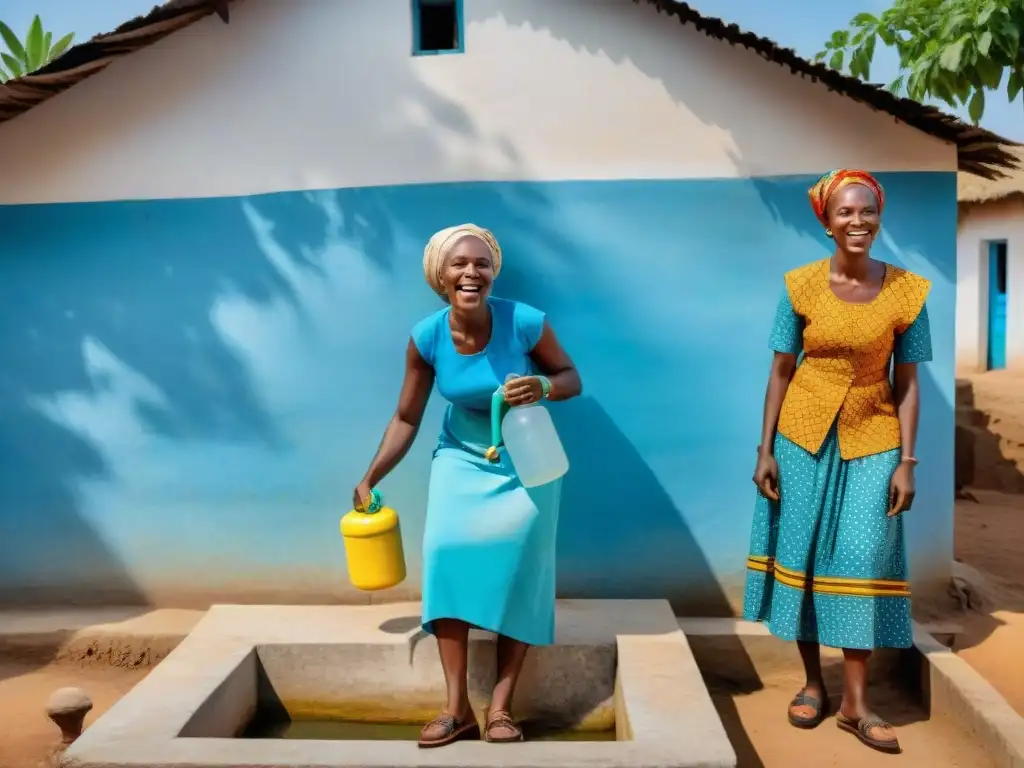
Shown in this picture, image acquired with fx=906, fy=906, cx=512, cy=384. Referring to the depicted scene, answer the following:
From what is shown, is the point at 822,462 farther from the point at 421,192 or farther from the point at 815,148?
the point at 421,192

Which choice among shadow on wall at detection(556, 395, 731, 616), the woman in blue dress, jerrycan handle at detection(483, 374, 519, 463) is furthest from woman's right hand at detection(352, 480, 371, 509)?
shadow on wall at detection(556, 395, 731, 616)

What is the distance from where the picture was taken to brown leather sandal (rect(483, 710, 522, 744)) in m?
3.00

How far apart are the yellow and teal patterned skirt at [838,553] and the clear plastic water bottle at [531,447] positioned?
0.90 metres

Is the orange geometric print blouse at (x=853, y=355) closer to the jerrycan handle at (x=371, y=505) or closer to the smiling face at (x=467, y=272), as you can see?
the smiling face at (x=467, y=272)

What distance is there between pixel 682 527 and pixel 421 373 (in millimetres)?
1658

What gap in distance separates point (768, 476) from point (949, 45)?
4.57 metres

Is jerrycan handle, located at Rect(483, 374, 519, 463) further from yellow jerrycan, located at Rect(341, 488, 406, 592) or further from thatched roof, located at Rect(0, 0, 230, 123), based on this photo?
thatched roof, located at Rect(0, 0, 230, 123)

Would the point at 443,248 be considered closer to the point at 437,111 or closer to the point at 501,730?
the point at 437,111

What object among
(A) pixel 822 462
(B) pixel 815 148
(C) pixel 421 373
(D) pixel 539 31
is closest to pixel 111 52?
(D) pixel 539 31

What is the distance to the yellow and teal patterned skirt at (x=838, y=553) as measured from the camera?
330 centimetres

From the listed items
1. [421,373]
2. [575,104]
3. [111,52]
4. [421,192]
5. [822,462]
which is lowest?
[822,462]

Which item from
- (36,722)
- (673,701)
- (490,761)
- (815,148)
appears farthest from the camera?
Answer: (815,148)

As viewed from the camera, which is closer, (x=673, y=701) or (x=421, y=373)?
(x=673, y=701)

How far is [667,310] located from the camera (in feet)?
14.1
